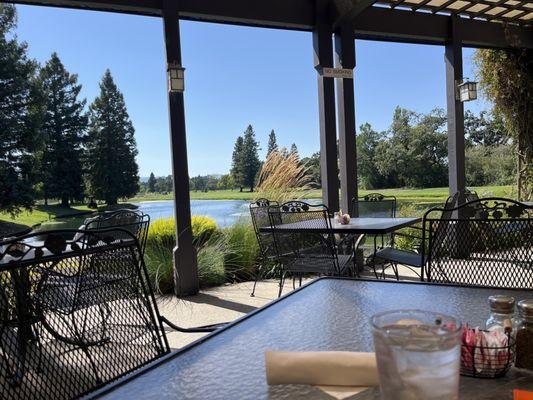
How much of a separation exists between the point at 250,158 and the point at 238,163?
220mm

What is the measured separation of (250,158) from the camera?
719 centimetres

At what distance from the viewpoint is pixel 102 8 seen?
4.23 metres

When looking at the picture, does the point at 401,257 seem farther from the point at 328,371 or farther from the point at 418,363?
the point at 418,363

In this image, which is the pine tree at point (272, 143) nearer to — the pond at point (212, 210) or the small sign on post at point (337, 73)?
the pond at point (212, 210)

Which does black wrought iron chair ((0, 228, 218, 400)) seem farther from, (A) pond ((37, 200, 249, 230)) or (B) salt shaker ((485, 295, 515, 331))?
(A) pond ((37, 200, 249, 230))

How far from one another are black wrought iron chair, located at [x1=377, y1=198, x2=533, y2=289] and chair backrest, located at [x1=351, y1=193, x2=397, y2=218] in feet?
10.1

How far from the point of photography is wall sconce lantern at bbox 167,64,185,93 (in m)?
A: 4.29

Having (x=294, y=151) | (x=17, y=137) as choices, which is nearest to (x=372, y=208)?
(x=294, y=151)

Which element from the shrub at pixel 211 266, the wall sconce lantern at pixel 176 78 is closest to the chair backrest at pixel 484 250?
the wall sconce lantern at pixel 176 78

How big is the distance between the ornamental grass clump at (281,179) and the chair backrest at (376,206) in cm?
105

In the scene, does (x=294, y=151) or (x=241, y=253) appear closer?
(x=241, y=253)

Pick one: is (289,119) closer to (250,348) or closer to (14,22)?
(14,22)

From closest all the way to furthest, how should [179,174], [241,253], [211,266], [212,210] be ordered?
1. [179,174]
2. [211,266]
3. [241,253]
4. [212,210]

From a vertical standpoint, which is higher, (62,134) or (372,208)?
(62,134)
